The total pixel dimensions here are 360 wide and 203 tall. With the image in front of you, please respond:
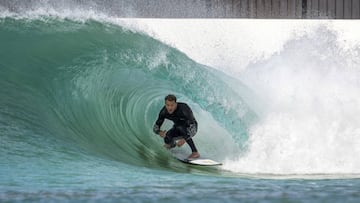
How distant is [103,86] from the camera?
8.74 m

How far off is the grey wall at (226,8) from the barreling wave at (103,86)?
3497 millimetres

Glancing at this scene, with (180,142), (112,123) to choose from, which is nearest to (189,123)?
(180,142)

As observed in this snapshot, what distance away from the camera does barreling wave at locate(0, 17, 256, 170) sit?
24.8 feet

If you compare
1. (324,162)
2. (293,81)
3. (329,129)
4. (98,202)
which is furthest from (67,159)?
(293,81)

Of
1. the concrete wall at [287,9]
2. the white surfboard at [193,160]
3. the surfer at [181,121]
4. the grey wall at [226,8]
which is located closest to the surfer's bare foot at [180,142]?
the surfer at [181,121]

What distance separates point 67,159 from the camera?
6223 millimetres

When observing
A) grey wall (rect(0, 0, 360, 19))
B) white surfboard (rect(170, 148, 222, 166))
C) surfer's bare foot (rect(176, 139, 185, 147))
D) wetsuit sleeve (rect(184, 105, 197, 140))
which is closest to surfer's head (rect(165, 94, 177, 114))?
wetsuit sleeve (rect(184, 105, 197, 140))

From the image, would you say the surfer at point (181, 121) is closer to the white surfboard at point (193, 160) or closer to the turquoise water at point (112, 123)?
the white surfboard at point (193, 160)

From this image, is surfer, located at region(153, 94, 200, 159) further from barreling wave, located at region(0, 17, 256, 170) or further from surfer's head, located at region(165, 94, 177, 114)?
barreling wave, located at region(0, 17, 256, 170)

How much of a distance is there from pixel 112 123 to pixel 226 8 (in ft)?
19.4

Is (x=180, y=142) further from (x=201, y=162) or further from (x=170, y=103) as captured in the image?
(x=170, y=103)

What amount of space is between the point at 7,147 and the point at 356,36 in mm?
8356

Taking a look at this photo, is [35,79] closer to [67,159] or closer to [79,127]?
[79,127]

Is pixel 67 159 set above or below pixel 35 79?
below
